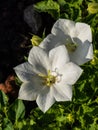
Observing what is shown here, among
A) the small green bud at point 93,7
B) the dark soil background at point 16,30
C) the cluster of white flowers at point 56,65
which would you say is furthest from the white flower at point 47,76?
the dark soil background at point 16,30

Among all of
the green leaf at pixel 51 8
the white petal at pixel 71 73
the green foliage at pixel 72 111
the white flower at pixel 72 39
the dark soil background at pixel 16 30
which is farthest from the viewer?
the dark soil background at pixel 16 30

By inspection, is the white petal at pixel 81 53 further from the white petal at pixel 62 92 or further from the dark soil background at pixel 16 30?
the dark soil background at pixel 16 30

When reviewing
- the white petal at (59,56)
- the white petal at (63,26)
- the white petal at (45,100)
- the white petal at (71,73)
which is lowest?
the white petal at (45,100)

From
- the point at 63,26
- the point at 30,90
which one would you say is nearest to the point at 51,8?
the point at 63,26

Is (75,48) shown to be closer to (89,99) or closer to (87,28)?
(87,28)

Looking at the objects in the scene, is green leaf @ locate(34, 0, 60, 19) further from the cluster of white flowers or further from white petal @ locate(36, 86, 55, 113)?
Answer: white petal @ locate(36, 86, 55, 113)

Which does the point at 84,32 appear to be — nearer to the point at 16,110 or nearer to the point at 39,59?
the point at 39,59

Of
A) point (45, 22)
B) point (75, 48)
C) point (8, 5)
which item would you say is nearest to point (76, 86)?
point (75, 48)

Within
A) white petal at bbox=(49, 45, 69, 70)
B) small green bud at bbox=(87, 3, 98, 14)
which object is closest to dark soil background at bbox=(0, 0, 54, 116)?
small green bud at bbox=(87, 3, 98, 14)
